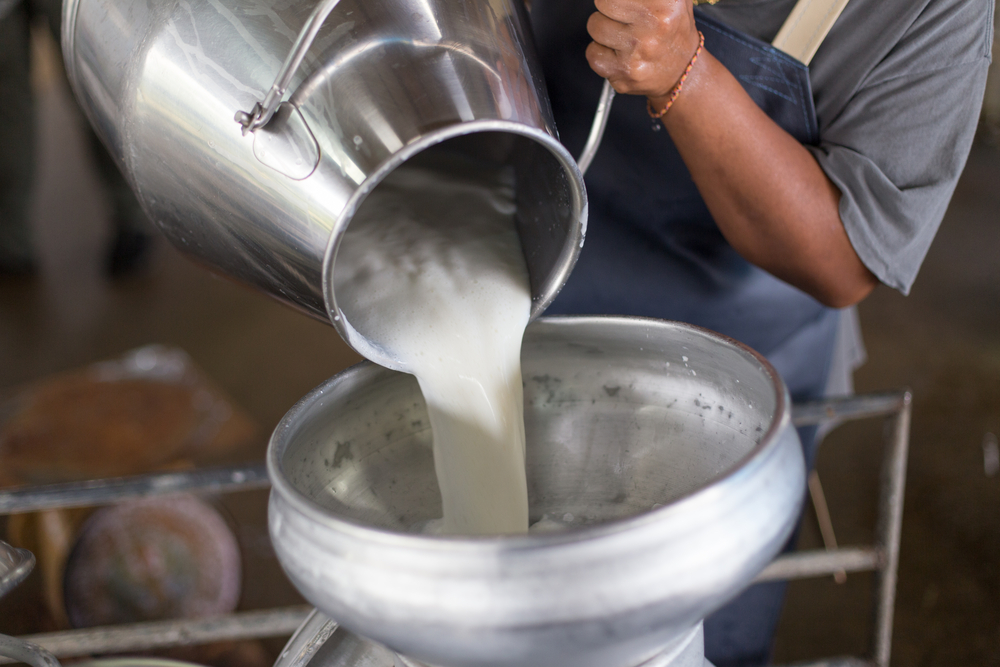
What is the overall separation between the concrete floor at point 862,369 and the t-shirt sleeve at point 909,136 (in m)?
1.06

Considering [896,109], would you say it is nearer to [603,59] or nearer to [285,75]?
[603,59]

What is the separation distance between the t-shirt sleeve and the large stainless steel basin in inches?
10.0

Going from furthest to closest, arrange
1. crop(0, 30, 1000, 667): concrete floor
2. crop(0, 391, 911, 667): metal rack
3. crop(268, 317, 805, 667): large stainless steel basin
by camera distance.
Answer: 1. crop(0, 30, 1000, 667): concrete floor
2. crop(0, 391, 911, 667): metal rack
3. crop(268, 317, 805, 667): large stainless steel basin

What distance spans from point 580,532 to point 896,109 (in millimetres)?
501

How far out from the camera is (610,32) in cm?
57

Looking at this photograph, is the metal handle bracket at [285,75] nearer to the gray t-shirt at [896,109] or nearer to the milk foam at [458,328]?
the milk foam at [458,328]

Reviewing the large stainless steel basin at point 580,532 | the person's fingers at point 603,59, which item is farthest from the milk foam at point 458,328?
the person's fingers at point 603,59

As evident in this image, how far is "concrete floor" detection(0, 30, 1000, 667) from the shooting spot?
61.7 inches

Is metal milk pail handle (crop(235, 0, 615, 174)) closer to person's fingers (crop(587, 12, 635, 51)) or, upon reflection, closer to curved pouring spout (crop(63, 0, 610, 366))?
curved pouring spout (crop(63, 0, 610, 366))

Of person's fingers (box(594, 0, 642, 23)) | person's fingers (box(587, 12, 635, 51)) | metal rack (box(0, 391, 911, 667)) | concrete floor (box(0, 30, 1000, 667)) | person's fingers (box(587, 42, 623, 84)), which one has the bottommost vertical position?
concrete floor (box(0, 30, 1000, 667))

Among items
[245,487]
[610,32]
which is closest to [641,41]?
[610,32]

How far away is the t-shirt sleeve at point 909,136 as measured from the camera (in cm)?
63

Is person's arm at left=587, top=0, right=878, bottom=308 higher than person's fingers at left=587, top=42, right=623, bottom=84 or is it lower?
lower

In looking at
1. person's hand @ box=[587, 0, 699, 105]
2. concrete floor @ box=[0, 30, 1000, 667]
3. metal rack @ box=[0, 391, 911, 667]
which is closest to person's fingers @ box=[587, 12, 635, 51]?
person's hand @ box=[587, 0, 699, 105]
